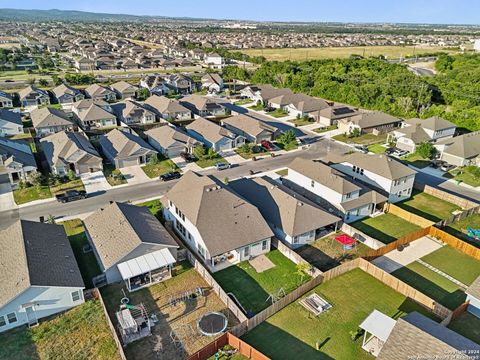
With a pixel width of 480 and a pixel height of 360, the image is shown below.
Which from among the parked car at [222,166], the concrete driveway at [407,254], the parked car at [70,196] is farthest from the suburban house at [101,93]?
the concrete driveway at [407,254]

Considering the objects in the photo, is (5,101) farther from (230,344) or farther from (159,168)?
(230,344)

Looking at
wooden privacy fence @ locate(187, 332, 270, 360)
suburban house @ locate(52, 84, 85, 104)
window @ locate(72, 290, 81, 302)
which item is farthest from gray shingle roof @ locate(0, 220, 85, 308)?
suburban house @ locate(52, 84, 85, 104)

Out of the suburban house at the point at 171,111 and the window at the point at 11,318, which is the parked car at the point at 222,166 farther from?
the window at the point at 11,318

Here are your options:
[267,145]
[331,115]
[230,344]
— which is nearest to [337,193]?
[230,344]

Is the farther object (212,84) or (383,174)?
(212,84)

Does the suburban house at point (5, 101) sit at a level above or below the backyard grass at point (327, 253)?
above

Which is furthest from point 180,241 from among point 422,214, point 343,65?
point 343,65
